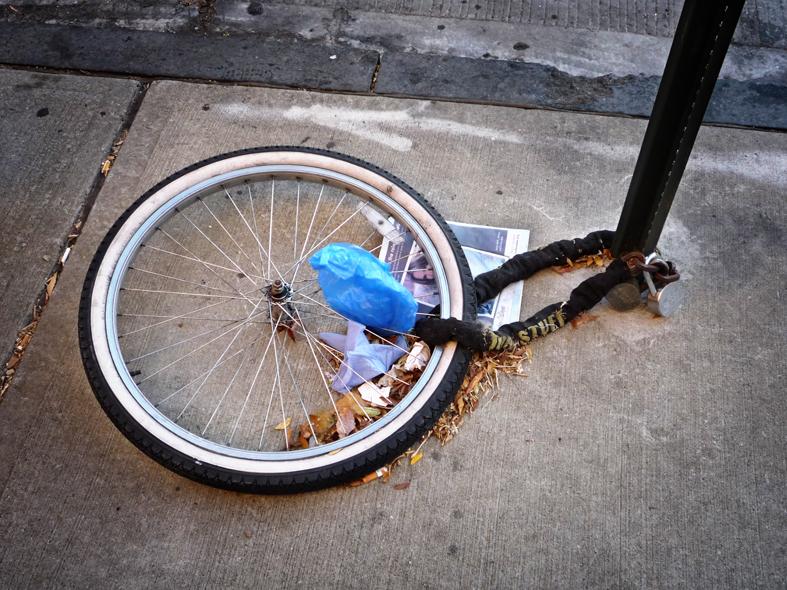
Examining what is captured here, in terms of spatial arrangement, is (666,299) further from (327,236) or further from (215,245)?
(215,245)

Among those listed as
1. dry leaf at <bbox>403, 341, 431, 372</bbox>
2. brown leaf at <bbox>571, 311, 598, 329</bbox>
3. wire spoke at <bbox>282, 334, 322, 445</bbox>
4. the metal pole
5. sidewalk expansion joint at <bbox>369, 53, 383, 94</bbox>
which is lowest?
wire spoke at <bbox>282, 334, 322, 445</bbox>

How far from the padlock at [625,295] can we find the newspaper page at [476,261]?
295 mm

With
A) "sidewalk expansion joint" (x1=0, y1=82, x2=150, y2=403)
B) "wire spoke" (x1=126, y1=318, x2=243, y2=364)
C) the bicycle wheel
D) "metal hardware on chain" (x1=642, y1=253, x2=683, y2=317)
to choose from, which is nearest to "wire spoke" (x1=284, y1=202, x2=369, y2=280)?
the bicycle wheel

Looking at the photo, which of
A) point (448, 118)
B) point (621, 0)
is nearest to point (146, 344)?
point (448, 118)

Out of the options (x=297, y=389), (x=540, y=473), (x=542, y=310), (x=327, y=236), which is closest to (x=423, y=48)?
(x=327, y=236)

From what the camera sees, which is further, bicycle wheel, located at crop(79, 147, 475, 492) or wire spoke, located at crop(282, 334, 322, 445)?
wire spoke, located at crop(282, 334, 322, 445)

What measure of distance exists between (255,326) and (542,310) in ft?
3.03

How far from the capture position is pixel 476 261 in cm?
260

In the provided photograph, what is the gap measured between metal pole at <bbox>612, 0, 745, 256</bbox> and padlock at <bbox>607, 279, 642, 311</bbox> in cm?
11

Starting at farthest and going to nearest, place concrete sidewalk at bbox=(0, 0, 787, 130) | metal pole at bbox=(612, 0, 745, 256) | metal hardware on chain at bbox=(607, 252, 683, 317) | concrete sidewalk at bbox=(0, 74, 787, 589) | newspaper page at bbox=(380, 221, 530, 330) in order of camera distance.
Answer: concrete sidewalk at bbox=(0, 0, 787, 130) < newspaper page at bbox=(380, 221, 530, 330) < metal hardware on chain at bbox=(607, 252, 683, 317) < concrete sidewalk at bbox=(0, 74, 787, 589) < metal pole at bbox=(612, 0, 745, 256)

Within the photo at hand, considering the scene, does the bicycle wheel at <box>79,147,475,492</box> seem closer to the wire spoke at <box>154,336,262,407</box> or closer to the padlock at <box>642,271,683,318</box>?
the wire spoke at <box>154,336,262,407</box>

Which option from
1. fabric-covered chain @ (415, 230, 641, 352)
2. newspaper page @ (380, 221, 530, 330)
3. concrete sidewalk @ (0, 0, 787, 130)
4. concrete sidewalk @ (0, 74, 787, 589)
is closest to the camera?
concrete sidewalk @ (0, 74, 787, 589)

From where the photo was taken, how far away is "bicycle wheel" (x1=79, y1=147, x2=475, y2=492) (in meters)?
2.13

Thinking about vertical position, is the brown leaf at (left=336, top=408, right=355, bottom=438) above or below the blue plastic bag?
below
